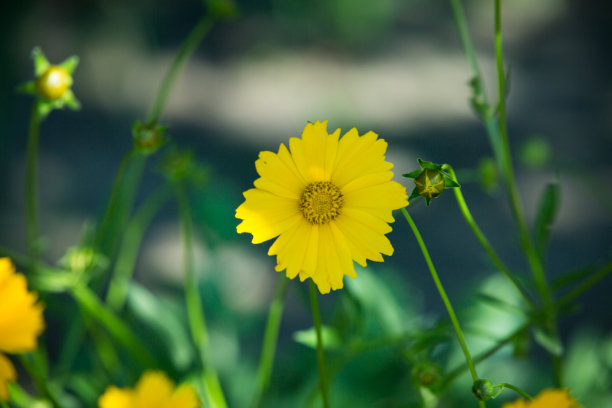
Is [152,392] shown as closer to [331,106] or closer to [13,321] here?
[13,321]

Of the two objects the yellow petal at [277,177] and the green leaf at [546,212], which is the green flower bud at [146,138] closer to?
the yellow petal at [277,177]

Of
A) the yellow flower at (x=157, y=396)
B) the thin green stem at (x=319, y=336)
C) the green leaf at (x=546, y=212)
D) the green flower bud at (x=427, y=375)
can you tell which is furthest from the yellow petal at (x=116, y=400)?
the green leaf at (x=546, y=212)

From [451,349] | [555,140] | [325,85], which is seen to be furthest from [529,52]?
[451,349]

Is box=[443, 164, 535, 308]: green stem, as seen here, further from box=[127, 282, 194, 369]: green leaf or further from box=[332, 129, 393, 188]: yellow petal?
box=[127, 282, 194, 369]: green leaf

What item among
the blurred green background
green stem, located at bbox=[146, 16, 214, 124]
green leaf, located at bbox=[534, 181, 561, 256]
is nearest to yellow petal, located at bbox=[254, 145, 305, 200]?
green stem, located at bbox=[146, 16, 214, 124]

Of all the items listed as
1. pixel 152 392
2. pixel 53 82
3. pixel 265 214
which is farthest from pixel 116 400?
pixel 53 82
